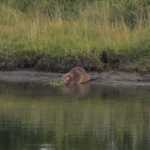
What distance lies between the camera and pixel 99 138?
12312 mm

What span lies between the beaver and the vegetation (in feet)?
2.48

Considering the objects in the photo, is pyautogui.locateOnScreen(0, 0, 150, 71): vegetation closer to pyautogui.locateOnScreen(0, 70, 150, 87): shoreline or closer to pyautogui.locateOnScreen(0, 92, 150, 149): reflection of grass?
pyautogui.locateOnScreen(0, 70, 150, 87): shoreline

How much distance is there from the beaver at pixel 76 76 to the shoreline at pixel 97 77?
208 mm

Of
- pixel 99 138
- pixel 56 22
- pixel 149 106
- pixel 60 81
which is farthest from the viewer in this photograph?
pixel 56 22

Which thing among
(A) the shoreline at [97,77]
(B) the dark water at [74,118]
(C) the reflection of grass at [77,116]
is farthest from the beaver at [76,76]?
(C) the reflection of grass at [77,116]

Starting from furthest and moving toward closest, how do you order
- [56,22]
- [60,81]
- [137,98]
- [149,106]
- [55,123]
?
[56,22] < [60,81] < [137,98] < [149,106] < [55,123]

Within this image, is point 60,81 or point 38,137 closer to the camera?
point 38,137

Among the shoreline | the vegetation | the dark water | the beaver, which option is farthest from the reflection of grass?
the vegetation

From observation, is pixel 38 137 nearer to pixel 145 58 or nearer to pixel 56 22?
pixel 145 58

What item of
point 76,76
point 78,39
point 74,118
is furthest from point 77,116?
point 78,39

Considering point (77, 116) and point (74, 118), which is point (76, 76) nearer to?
point (77, 116)

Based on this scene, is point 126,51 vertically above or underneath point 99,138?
above

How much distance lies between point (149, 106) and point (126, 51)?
515 centimetres

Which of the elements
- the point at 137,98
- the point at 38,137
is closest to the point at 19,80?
the point at 137,98
